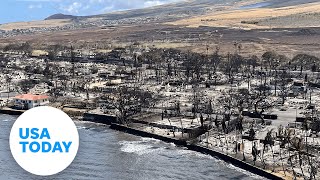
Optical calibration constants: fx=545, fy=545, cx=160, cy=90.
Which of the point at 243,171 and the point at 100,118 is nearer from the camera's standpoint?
the point at 243,171

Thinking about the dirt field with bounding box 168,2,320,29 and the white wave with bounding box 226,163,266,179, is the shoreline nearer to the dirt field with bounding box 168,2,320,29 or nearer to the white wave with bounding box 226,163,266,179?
the white wave with bounding box 226,163,266,179

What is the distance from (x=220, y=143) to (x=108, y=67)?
33.0m

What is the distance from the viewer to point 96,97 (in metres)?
43.9

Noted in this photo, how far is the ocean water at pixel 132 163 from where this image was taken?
2481cm

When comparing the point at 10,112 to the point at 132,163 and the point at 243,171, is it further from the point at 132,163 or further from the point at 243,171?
the point at 243,171

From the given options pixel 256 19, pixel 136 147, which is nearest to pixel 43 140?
pixel 136 147

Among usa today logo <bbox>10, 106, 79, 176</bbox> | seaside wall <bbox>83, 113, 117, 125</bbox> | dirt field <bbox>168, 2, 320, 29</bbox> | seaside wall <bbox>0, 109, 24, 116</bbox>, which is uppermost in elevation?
usa today logo <bbox>10, 106, 79, 176</bbox>

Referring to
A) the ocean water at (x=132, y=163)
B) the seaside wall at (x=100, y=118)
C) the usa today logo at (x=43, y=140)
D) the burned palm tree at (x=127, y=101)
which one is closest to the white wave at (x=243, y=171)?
the ocean water at (x=132, y=163)

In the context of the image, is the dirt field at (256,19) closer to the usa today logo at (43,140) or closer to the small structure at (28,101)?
the small structure at (28,101)

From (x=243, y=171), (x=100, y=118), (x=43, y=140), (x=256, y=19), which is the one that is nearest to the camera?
(x=43, y=140)

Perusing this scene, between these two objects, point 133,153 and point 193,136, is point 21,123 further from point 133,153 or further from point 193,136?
point 193,136

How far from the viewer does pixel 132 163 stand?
27.1 meters

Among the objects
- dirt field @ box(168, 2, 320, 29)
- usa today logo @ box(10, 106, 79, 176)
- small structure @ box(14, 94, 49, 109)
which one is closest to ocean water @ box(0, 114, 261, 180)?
small structure @ box(14, 94, 49, 109)

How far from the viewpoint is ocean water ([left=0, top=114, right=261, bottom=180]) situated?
977 inches
